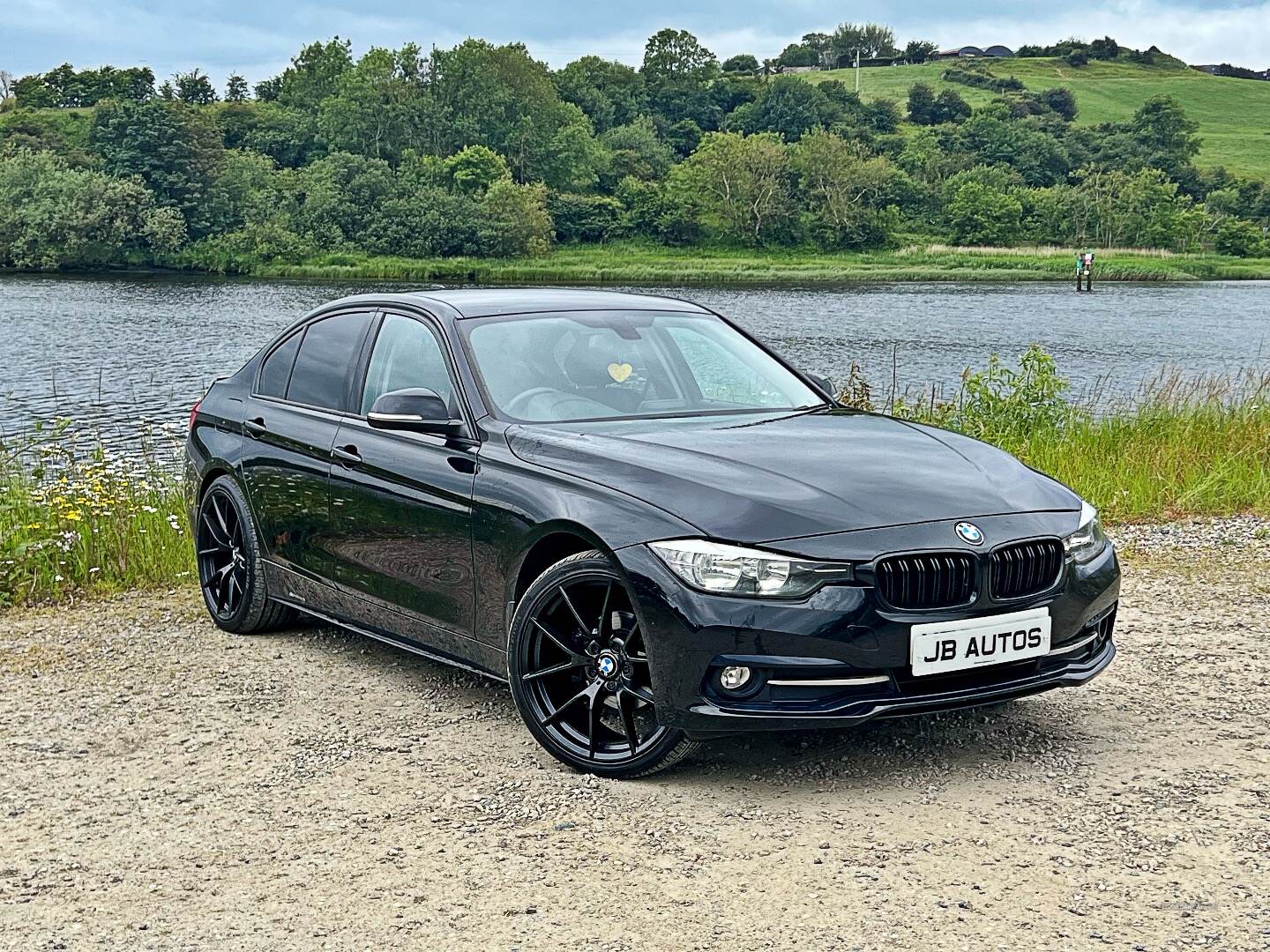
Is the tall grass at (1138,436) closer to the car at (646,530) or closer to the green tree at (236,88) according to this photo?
the car at (646,530)

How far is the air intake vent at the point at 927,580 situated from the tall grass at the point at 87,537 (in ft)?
17.6

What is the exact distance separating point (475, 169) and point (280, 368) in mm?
116359

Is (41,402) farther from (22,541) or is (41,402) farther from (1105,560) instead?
(1105,560)

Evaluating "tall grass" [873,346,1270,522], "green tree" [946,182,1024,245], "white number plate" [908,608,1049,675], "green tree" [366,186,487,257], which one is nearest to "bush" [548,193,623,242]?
"green tree" [366,186,487,257]

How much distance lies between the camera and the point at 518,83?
504 feet

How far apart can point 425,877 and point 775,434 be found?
2083mm

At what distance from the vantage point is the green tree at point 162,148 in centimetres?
10744

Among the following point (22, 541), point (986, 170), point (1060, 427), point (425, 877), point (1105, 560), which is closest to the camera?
point (425, 877)

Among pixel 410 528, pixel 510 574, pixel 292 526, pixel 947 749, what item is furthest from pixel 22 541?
pixel 947 749

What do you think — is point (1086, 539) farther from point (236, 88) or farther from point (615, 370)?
point (236, 88)

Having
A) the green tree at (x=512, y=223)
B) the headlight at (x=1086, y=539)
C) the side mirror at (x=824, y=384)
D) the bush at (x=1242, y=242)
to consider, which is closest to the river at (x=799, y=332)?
the side mirror at (x=824, y=384)

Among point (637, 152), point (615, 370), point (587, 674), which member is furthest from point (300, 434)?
point (637, 152)

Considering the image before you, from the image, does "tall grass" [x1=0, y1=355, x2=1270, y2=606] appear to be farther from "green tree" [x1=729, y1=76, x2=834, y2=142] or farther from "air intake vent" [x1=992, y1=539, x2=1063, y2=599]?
"green tree" [x1=729, y1=76, x2=834, y2=142]

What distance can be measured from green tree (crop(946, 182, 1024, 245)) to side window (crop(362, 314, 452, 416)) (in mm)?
117533
